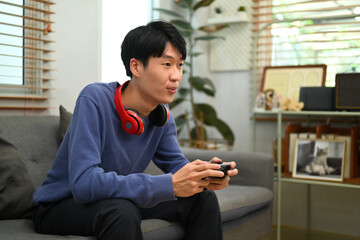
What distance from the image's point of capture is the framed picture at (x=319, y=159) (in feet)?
8.93

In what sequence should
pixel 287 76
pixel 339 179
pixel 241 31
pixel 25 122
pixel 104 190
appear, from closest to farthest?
pixel 104 190, pixel 25 122, pixel 339 179, pixel 287 76, pixel 241 31

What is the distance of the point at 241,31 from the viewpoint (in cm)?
358

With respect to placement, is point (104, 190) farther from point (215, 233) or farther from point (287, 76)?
point (287, 76)

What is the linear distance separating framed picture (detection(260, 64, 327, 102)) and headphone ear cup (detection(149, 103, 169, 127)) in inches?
71.8

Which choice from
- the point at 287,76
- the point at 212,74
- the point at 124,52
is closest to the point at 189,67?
the point at 212,74

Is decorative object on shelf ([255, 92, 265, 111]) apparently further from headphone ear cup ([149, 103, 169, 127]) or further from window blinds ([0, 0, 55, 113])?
headphone ear cup ([149, 103, 169, 127])

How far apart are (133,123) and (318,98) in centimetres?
175

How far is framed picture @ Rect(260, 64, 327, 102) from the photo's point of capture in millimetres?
3104

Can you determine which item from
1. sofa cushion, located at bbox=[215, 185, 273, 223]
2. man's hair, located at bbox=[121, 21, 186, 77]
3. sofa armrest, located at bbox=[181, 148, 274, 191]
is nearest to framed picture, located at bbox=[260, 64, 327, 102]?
sofa armrest, located at bbox=[181, 148, 274, 191]

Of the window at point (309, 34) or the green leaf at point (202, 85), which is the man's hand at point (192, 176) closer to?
the window at point (309, 34)

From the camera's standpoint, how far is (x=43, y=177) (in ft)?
6.19

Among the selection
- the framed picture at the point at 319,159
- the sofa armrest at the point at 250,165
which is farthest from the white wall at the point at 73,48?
the framed picture at the point at 319,159

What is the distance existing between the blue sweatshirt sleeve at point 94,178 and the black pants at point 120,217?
0.10ft

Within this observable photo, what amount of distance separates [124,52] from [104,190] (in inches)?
18.8
